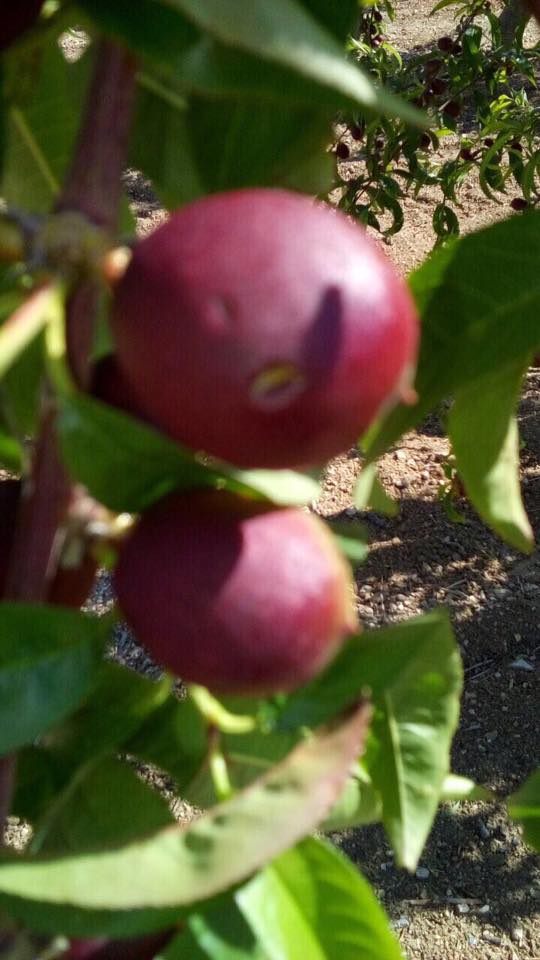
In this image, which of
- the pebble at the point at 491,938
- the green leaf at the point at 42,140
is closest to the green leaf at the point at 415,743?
the green leaf at the point at 42,140

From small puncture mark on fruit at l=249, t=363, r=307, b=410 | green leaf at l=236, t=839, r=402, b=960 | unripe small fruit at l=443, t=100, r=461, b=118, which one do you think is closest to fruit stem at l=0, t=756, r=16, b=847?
green leaf at l=236, t=839, r=402, b=960

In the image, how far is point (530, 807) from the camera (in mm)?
765

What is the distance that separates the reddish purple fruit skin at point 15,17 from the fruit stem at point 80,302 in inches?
1.5

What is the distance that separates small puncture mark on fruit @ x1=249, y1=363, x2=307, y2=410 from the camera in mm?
352

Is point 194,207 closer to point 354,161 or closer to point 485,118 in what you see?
point 485,118

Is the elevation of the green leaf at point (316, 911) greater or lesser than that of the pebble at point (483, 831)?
greater

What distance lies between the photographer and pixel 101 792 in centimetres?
58

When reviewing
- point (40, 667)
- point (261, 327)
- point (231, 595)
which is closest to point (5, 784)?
point (40, 667)

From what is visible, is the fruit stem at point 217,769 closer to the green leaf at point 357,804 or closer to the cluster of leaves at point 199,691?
the cluster of leaves at point 199,691

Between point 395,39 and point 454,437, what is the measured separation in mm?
6141

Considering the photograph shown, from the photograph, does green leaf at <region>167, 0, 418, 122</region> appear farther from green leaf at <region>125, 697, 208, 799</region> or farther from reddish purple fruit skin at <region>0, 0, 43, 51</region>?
green leaf at <region>125, 697, 208, 799</region>

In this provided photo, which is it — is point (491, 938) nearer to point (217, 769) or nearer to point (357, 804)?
point (357, 804)

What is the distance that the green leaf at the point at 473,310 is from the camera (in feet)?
1.64

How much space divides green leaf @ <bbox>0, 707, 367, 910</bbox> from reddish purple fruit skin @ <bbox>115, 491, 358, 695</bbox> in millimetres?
38
